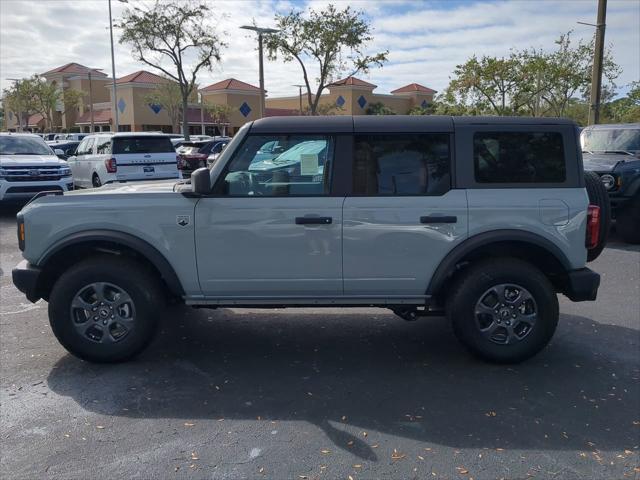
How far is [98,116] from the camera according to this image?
190 feet

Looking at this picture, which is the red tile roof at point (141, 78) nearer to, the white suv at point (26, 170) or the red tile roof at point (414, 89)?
the red tile roof at point (414, 89)

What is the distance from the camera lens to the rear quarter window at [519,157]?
4676mm

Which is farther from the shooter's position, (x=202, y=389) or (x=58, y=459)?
(x=202, y=389)

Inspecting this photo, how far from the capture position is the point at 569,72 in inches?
1098

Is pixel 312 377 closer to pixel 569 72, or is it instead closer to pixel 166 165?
pixel 166 165

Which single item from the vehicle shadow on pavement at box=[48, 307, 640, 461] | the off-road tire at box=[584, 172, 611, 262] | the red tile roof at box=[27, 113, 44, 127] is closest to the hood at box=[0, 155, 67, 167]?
the vehicle shadow on pavement at box=[48, 307, 640, 461]

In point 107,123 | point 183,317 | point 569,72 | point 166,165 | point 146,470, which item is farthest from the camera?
point 107,123

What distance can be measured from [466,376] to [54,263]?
3344 mm

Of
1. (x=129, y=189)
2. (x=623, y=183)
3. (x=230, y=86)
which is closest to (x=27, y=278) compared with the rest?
(x=129, y=189)

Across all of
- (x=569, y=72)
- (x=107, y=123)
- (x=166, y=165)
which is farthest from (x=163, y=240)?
(x=107, y=123)

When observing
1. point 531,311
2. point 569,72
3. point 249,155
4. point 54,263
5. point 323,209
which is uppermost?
point 569,72

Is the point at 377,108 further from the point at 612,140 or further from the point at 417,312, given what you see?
the point at 417,312

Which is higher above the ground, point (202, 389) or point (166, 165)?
point (166, 165)

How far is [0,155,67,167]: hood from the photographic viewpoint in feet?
41.2
